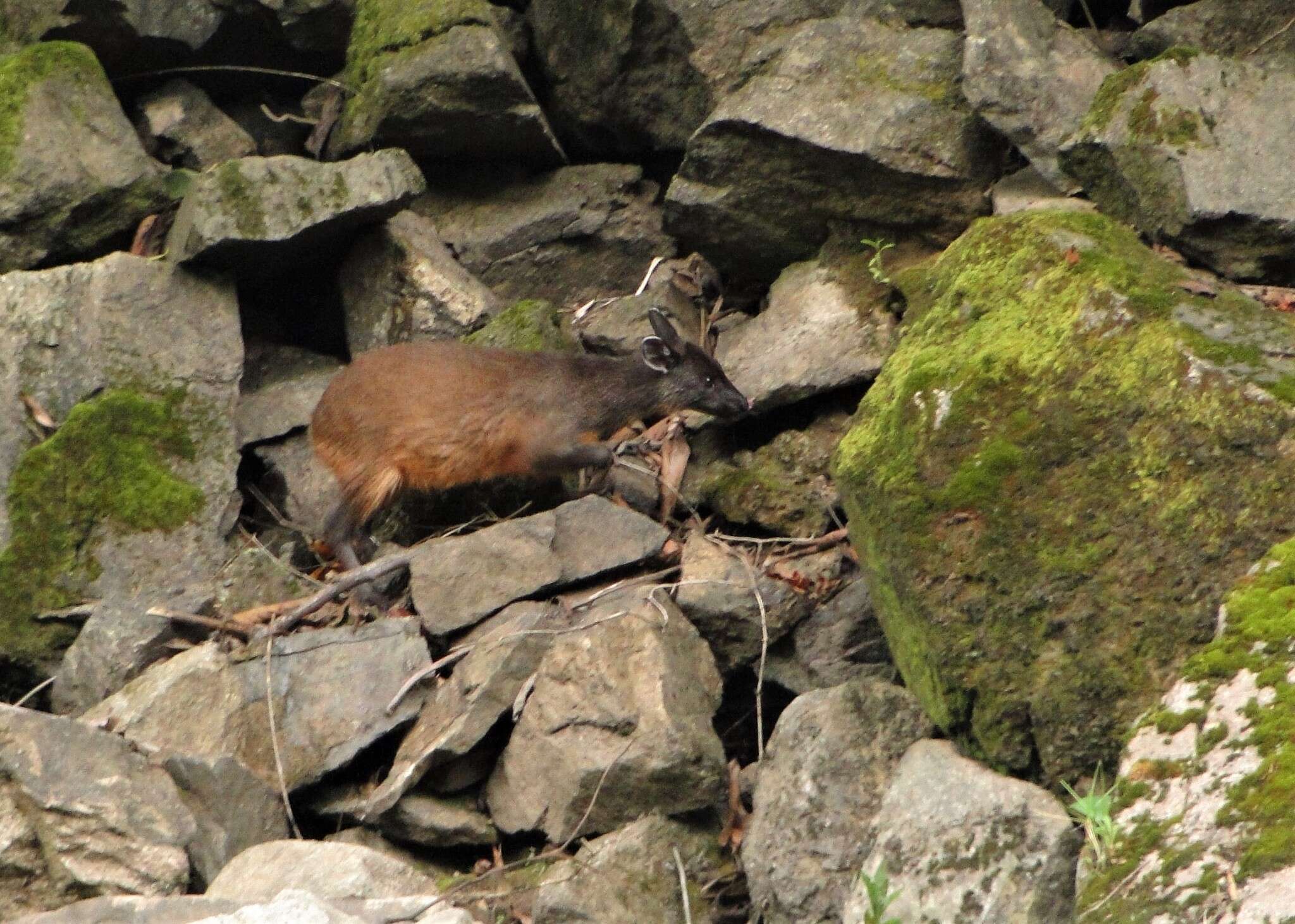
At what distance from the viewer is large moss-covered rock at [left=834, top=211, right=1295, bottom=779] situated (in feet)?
18.3

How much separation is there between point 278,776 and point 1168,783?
382 centimetres

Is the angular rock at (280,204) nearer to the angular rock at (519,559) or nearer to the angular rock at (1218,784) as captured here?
the angular rock at (519,559)

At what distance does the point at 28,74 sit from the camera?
9742 millimetres

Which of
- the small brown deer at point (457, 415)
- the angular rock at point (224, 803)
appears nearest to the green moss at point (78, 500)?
the small brown deer at point (457, 415)

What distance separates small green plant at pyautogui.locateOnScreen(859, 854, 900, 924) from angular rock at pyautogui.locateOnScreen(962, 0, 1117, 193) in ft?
15.0

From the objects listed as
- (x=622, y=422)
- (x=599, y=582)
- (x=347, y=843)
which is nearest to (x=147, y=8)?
(x=622, y=422)

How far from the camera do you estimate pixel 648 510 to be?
9.23 meters

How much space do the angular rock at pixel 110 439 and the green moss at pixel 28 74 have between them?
2.86ft

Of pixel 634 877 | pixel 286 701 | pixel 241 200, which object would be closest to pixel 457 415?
pixel 241 200

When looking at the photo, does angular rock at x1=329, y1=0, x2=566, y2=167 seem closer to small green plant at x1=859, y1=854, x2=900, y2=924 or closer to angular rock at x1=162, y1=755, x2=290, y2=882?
angular rock at x1=162, y1=755, x2=290, y2=882

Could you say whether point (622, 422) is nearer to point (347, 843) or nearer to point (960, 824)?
point (347, 843)

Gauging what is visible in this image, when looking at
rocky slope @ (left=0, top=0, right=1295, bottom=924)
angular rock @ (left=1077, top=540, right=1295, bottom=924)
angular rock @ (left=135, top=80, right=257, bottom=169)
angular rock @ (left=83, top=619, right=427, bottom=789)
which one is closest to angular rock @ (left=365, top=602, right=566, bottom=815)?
rocky slope @ (left=0, top=0, right=1295, bottom=924)

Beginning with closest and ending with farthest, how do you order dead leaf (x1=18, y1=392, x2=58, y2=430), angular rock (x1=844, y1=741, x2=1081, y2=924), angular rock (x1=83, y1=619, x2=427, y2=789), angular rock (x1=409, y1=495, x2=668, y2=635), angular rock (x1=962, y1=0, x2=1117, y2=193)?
angular rock (x1=844, y1=741, x2=1081, y2=924) < angular rock (x1=83, y1=619, x2=427, y2=789) < angular rock (x1=409, y1=495, x2=668, y2=635) < angular rock (x1=962, y1=0, x2=1117, y2=193) < dead leaf (x1=18, y1=392, x2=58, y2=430)

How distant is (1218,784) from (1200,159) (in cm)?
388
